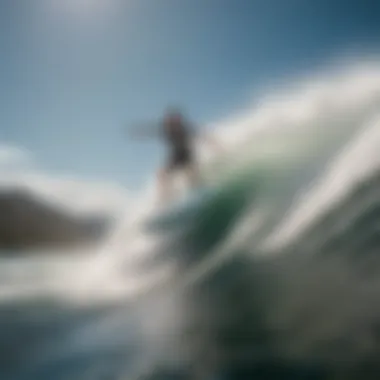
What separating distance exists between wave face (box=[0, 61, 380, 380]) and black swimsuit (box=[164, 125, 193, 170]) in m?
0.09

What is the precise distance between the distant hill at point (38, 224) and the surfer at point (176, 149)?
0.28 meters

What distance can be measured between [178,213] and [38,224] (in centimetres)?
58

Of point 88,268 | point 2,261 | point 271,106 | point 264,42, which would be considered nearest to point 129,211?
point 88,268

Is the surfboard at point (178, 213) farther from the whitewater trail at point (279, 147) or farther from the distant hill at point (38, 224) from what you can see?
the distant hill at point (38, 224)

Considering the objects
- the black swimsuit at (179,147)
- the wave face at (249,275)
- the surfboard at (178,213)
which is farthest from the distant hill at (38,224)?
the black swimsuit at (179,147)

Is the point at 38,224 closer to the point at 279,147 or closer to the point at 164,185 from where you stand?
the point at 164,185

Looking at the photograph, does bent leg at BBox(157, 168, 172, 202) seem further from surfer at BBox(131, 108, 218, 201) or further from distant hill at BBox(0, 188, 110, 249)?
distant hill at BBox(0, 188, 110, 249)

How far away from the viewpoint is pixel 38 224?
2598mm

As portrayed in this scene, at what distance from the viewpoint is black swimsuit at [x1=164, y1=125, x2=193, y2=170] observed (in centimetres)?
254

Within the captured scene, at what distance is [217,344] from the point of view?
232 centimetres

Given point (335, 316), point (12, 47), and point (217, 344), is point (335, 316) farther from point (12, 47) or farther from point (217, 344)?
point (12, 47)

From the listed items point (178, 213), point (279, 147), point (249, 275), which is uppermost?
point (279, 147)

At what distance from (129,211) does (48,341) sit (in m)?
0.59

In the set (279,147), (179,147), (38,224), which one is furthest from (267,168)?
(38,224)
